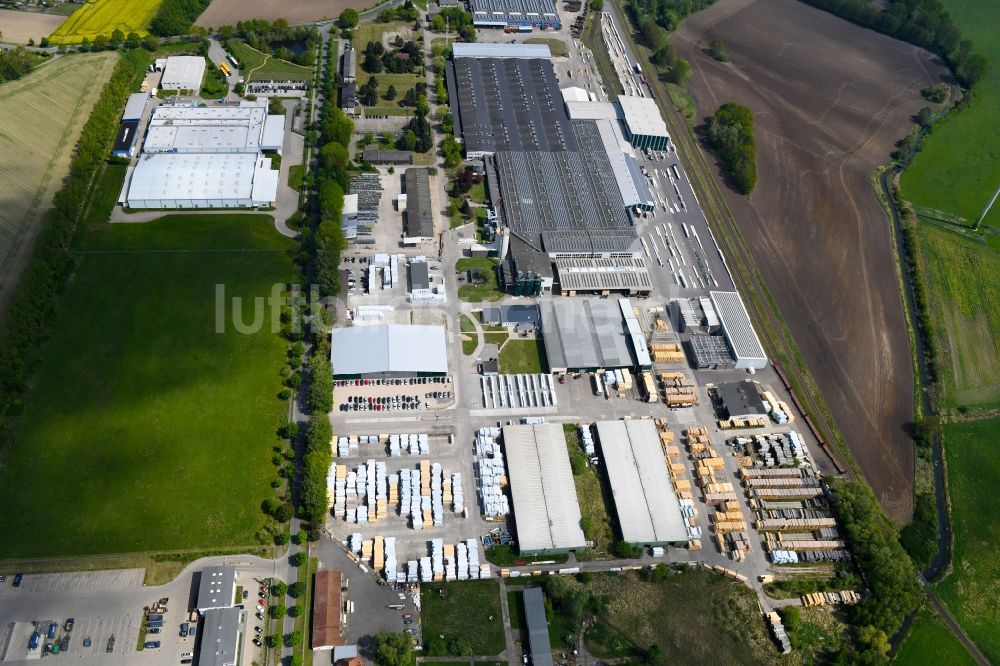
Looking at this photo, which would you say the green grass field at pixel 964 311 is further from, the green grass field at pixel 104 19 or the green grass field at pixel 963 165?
the green grass field at pixel 104 19

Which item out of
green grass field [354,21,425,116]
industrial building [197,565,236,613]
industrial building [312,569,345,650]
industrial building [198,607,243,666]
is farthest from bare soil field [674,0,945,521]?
industrial building [197,565,236,613]

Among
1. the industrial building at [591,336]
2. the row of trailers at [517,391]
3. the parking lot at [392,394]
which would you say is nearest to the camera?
the parking lot at [392,394]

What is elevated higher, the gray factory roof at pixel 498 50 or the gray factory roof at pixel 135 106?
the gray factory roof at pixel 498 50

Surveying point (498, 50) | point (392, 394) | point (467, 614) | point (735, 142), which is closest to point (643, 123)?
point (735, 142)

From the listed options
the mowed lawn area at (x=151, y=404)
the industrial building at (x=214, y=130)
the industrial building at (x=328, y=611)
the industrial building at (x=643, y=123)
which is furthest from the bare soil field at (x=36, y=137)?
the industrial building at (x=643, y=123)

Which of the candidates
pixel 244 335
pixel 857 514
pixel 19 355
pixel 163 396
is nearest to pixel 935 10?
pixel 857 514

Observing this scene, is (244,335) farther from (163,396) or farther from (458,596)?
(458,596)

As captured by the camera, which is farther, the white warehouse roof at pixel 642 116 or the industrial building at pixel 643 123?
the white warehouse roof at pixel 642 116
